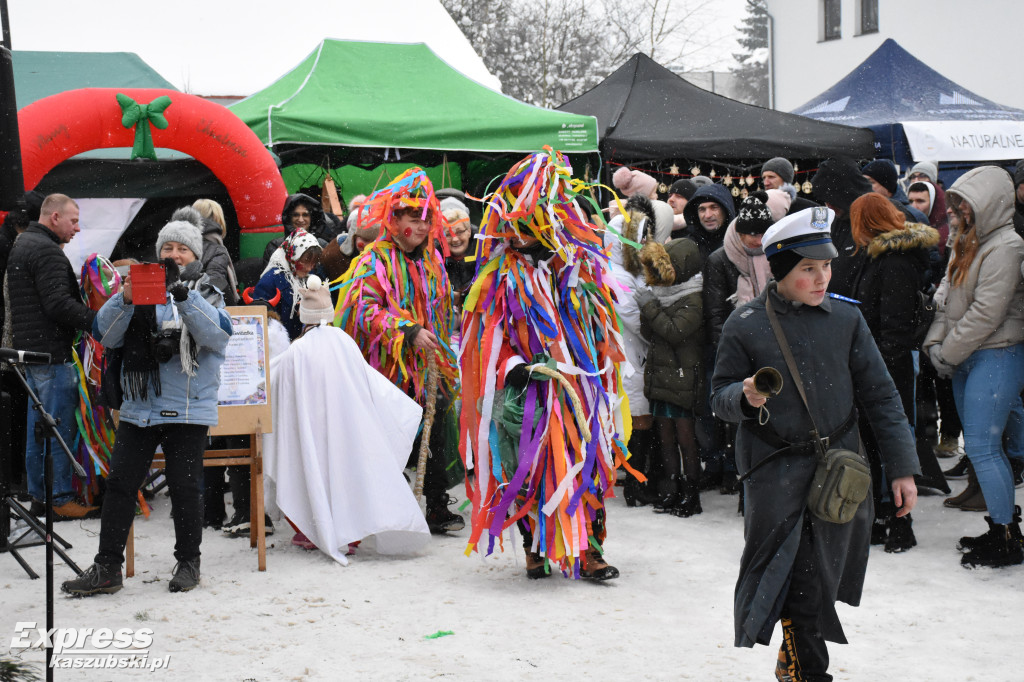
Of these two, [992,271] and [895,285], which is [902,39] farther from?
[992,271]

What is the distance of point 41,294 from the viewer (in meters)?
6.75

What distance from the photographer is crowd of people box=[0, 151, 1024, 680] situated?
5.18m

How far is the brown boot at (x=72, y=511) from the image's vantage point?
6.92 m

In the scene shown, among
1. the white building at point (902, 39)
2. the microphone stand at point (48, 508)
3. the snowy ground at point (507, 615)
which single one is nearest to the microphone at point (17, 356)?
the microphone stand at point (48, 508)

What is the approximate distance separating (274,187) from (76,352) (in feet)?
8.57

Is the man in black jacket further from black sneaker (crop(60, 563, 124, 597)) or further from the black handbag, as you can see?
the black handbag

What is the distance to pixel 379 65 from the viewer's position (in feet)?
37.4

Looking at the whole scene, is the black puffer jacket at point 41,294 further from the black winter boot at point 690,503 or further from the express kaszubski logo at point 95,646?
the black winter boot at point 690,503

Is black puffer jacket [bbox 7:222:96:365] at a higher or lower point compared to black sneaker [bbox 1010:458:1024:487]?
higher

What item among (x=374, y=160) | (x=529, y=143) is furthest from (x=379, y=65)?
(x=529, y=143)

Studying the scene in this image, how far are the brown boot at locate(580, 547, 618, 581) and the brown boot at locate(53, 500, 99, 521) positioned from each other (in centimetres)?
342

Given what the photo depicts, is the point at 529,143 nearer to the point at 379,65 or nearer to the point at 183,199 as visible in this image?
the point at 379,65

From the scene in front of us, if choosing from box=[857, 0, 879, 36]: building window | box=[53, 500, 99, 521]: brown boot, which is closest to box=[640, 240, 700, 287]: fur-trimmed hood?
box=[53, 500, 99, 521]: brown boot

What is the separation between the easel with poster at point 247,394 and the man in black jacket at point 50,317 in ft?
4.53
